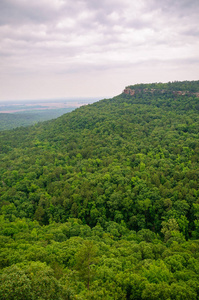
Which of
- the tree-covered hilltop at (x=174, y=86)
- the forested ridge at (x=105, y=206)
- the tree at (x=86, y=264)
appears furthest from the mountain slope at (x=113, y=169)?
the tree at (x=86, y=264)

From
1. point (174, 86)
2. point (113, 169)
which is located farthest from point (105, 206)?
point (174, 86)

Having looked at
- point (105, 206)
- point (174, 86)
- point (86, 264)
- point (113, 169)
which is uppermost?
point (174, 86)

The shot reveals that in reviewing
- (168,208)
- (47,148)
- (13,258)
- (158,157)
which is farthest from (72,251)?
(47,148)

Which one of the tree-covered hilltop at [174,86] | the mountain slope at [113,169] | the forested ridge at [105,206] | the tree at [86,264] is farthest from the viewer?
the tree-covered hilltop at [174,86]

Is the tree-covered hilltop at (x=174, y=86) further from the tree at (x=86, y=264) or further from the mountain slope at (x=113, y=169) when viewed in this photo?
the tree at (x=86, y=264)

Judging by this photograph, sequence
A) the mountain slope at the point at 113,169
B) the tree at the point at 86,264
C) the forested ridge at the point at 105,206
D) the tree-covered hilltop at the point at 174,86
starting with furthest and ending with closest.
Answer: the tree-covered hilltop at the point at 174,86 → the mountain slope at the point at 113,169 → the tree at the point at 86,264 → the forested ridge at the point at 105,206

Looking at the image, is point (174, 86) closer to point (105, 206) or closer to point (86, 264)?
point (105, 206)

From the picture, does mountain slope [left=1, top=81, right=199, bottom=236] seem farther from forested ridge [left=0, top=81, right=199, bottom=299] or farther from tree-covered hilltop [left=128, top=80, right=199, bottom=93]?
tree-covered hilltop [left=128, top=80, right=199, bottom=93]

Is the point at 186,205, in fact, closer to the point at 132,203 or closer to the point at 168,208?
the point at 168,208
